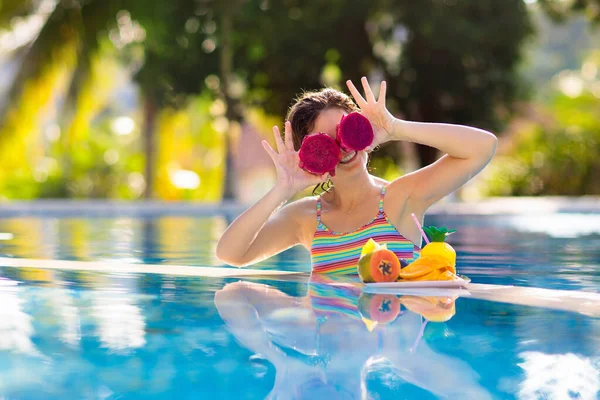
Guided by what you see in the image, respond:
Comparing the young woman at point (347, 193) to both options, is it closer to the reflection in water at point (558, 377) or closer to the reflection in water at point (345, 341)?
the reflection in water at point (345, 341)

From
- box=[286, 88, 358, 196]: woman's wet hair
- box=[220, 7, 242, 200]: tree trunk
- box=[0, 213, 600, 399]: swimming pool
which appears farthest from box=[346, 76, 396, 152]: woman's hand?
box=[220, 7, 242, 200]: tree trunk

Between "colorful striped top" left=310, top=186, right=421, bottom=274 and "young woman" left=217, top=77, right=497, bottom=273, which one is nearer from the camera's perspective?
"young woman" left=217, top=77, right=497, bottom=273

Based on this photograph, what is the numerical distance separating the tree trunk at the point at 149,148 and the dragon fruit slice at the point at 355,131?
628 inches

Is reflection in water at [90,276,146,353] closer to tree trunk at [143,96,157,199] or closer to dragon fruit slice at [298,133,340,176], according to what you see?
dragon fruit slice at [298,133,340,176]

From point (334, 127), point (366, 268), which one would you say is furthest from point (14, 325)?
point (334, 127)

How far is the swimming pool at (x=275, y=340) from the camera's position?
249cm

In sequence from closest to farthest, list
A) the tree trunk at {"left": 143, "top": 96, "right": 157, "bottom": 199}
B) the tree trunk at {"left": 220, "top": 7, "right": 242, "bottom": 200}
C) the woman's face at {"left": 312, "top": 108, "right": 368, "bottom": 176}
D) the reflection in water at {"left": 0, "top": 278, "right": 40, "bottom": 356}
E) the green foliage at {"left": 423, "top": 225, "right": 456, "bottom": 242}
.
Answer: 1. the reflection in water at {"left": 0, "top": 278, "right": 40, "bottom": 356}
2. the green foliage at {"left": 423, "top": 225, "right": 456, "bottom": 242}
3. the woman's face at {"left": 312, "top": 108, "right": 368, "bottom": 176}
4. the tree trunk at {"left": 220, "top": 7, "right": 242, "bottom": 200}
5. the tree trunk at {"left": 143, "top": 96, "right": 157, "bottom": 199}

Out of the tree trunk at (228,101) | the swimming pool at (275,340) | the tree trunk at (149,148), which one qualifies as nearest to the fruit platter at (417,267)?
the swimming pool at (275,340)

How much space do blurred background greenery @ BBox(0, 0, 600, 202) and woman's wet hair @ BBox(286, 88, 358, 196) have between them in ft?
40.9

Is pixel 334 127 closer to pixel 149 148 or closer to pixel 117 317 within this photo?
pixel 117 317

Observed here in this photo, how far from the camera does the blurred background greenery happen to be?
16.8m

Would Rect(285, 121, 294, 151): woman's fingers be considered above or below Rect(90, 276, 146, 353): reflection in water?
above

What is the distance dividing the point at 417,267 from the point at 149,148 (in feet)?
52.8

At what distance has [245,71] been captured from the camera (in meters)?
19.1
